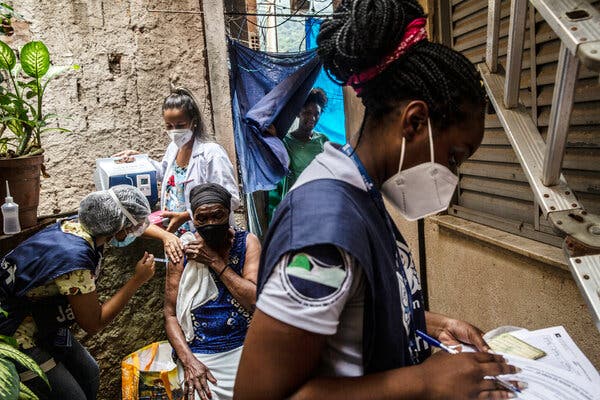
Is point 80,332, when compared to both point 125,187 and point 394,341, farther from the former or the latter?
point 394,341

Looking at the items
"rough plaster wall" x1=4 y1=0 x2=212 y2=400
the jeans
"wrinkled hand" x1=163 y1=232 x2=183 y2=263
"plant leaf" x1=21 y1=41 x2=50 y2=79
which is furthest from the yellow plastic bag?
"plant leaf" x1=21 y1=41 x2=50 y2=79

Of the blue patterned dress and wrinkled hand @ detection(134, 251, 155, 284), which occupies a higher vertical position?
wrinkled hand @ detection(134, 251, 155, 284)

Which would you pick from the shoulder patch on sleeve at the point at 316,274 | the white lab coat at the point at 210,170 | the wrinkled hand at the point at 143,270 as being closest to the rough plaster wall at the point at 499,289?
the white lab coat at the point at 210,170

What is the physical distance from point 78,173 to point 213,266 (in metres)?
1.66

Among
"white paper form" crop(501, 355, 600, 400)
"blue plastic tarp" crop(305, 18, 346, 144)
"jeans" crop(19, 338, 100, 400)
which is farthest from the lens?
"blue plastic tarp" crop(305, 18, 346, 144)

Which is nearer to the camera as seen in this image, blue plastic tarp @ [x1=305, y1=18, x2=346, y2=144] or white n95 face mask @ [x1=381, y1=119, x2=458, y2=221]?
white n95 face mask @ [x1=381, y1=119, x2=458, y2=221]

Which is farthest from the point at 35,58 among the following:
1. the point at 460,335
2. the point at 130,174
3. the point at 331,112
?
the point at 331,112

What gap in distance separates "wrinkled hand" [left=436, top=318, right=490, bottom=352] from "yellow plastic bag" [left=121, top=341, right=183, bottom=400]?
1814 millimetres

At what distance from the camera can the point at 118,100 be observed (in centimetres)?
356

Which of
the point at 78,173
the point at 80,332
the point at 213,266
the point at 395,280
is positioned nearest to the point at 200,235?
the point at 213,266

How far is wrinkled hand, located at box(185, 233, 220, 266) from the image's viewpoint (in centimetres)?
249

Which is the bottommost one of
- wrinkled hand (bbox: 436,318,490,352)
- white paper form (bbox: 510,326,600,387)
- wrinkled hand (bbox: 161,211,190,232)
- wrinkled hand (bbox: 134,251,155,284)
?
wrinkled hand (bbox: 134,251,155,284)

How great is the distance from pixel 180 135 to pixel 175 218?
1.93 ft

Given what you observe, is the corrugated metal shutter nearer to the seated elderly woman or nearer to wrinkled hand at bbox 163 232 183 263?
the seated elderly woman
